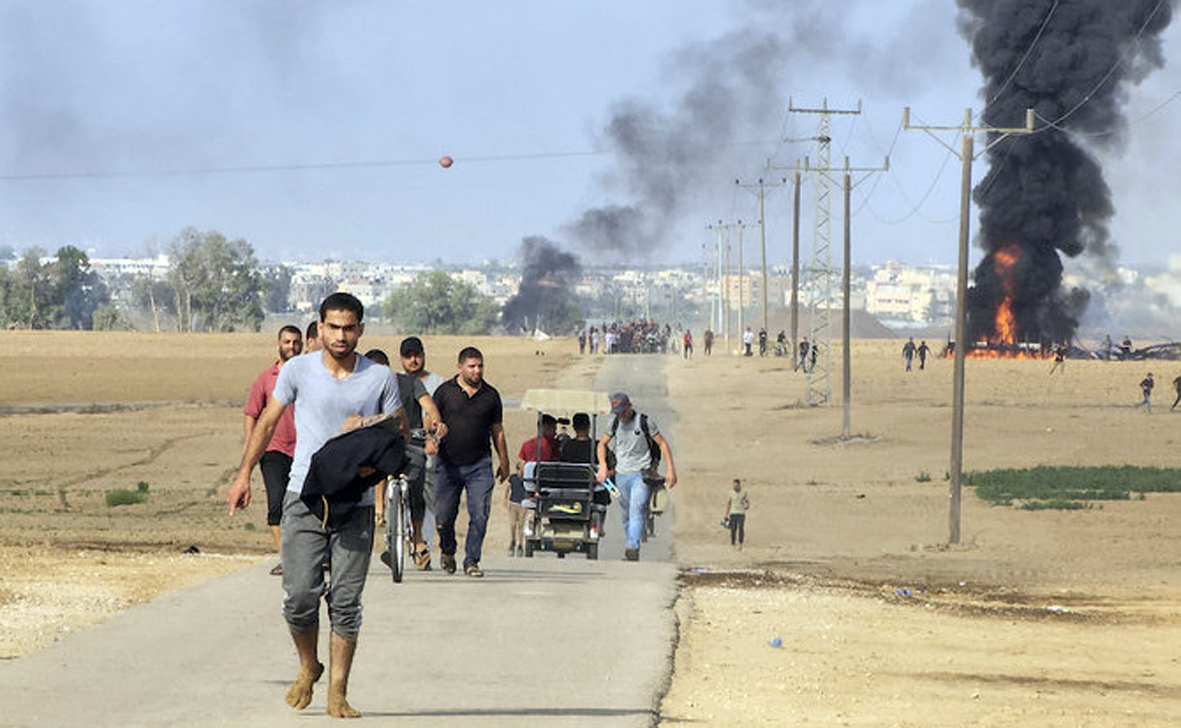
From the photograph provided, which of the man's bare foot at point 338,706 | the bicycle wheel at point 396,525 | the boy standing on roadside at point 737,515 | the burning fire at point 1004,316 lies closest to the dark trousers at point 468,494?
the bicycle wheel at point 396,525

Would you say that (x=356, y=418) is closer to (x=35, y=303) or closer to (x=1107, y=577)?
(x=1107, y=577)

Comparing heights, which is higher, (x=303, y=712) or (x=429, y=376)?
(x=429, y=376)

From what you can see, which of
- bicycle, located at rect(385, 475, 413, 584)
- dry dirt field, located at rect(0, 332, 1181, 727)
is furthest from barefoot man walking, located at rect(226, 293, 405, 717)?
bicycle, located at rect(385, 475, 413, 584)

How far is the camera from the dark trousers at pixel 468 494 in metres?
14.9

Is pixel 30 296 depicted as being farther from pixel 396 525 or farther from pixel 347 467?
pixel 347 467

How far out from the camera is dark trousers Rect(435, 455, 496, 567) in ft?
48.8

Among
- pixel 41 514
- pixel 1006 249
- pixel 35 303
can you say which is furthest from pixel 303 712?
pixel 35 303

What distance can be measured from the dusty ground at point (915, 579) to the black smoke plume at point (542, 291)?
5163 inches

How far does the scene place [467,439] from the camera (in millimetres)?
14711

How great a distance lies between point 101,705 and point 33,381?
65288mm

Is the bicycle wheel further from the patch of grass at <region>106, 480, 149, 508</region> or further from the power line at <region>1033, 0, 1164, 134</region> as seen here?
the power line at <region>1033, 0, 1164, 134</region>

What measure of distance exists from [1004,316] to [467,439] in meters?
92.1

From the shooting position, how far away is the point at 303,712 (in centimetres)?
934

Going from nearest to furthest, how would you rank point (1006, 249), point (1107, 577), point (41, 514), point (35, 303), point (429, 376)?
point (429, 376)
point (1107, 577)
point (41, 514)
point (1006, 249)
point (35, 303)
